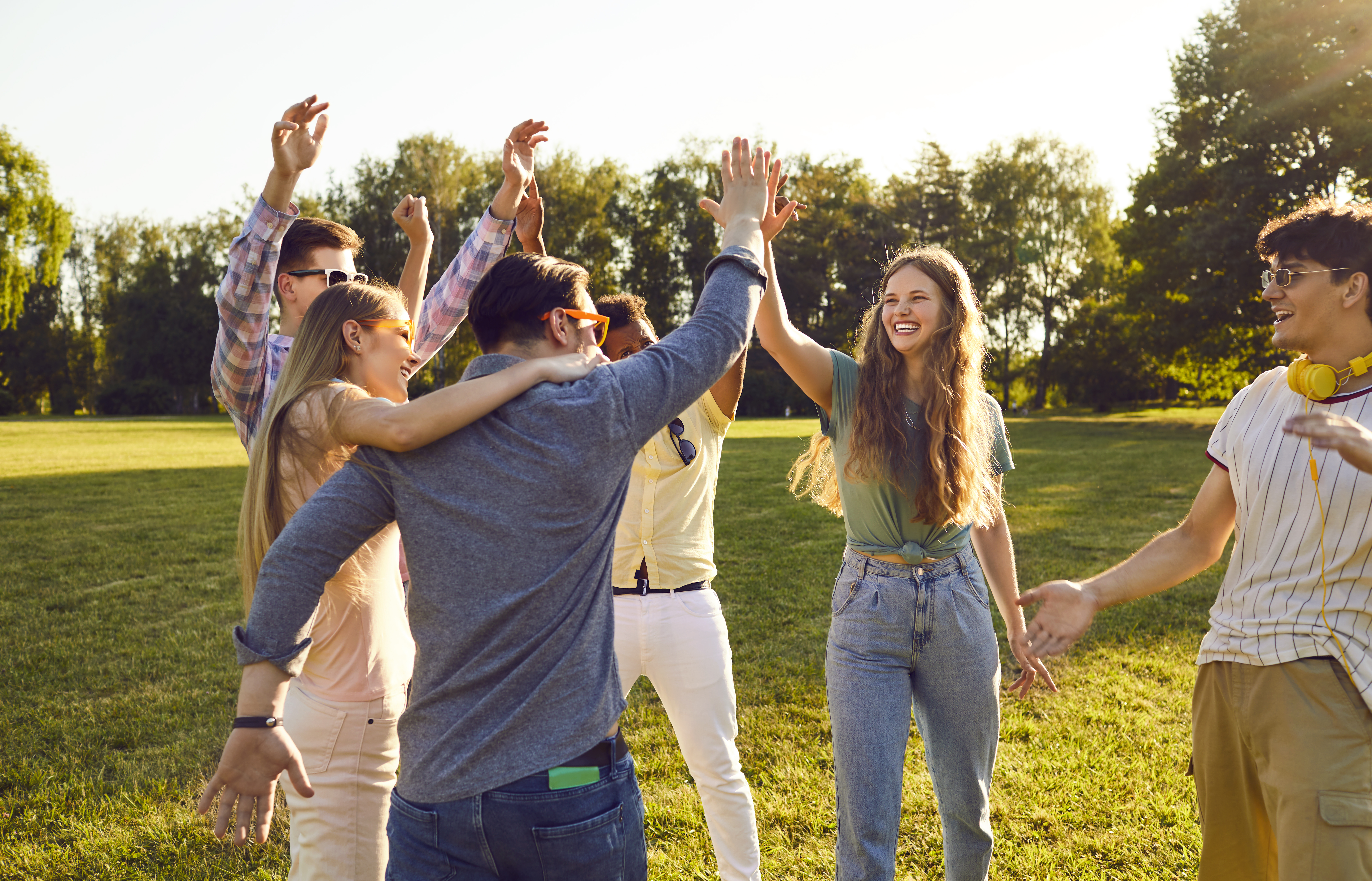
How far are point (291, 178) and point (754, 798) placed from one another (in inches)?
140

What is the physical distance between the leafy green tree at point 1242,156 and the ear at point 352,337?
2796cm

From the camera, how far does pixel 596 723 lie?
1.83 metres

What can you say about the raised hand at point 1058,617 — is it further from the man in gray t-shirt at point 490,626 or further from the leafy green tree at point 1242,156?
the leafy green tree at point 1242,156

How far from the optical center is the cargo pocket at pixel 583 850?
1.75 m

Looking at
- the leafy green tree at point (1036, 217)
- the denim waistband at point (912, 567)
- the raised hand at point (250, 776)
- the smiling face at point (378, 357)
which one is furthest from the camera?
the leafy green tree at point (1036, 217)

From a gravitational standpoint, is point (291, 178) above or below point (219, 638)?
above

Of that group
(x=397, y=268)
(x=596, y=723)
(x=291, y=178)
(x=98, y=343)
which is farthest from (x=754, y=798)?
(x=98, y=343)

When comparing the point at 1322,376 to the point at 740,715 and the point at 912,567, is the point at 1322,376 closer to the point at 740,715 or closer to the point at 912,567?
the point at 912,567

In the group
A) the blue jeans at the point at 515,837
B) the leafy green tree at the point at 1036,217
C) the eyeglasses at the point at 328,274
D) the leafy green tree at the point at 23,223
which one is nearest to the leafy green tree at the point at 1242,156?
the leafy green tree at the point at 1036,217

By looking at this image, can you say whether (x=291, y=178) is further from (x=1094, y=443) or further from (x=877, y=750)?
(x=1094, y=443)

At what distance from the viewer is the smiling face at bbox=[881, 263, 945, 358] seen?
3.17m

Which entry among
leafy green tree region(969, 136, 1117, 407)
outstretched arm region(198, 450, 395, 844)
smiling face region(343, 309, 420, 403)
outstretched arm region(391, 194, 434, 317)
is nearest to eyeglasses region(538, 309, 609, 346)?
outstretched arm region(198, 450, 395, 844)

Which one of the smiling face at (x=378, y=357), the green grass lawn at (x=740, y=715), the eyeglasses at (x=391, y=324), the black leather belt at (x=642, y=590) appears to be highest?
the eyeglasses at (x=391, y=324)

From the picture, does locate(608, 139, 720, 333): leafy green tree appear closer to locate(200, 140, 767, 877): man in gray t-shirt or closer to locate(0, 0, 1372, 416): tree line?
locate(0, 0, 1372, 416): tree line
